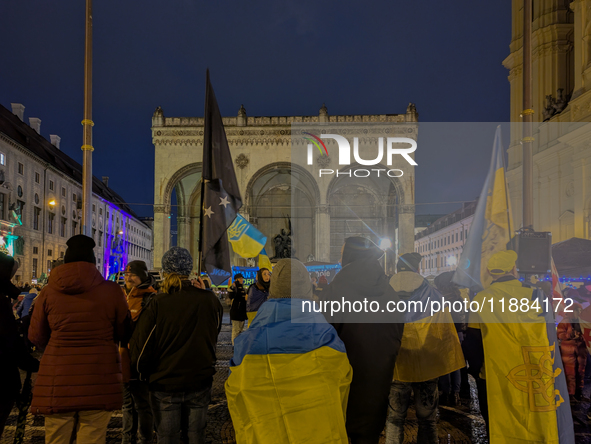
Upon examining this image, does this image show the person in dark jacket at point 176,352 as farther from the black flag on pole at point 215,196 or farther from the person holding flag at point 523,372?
the person holding flag at point 523,372

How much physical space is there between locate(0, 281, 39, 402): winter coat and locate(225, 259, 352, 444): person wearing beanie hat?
189cm

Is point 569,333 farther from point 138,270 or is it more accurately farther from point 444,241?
point 444,241

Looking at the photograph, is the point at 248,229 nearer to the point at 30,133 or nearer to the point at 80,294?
the point at 80,294

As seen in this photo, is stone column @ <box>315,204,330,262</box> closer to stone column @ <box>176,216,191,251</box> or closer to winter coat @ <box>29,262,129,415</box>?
stone column @ <box>176,216,191,251</box>

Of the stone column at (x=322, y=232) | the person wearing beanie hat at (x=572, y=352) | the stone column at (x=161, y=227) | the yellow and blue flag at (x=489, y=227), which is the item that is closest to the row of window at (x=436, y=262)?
the stone column at (x=322, y=232)

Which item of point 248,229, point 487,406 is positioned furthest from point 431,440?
point 248,229

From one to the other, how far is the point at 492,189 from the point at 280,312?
13.4ft

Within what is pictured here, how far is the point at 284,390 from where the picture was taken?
2422mm

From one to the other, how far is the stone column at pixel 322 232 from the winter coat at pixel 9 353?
88.2 ft

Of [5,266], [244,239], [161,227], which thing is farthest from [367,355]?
[161,227]

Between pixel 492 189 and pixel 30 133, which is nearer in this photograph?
pixel 492 189

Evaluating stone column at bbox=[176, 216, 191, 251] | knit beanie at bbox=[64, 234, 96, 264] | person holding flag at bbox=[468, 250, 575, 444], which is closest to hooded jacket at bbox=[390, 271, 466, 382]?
person holding flag at bbox=[468, 250, 575, 444]

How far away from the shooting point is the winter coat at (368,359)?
311 centimetres

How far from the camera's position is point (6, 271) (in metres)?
3.32
